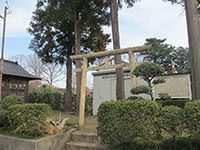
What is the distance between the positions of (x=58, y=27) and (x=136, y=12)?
528 cm

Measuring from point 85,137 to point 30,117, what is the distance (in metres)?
1.57

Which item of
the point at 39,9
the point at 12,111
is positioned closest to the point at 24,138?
the point at 12,111

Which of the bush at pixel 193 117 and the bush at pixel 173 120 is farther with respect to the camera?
the bush at pixel 173 120

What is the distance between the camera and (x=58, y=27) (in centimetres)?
1048

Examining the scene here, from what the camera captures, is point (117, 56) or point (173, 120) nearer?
point (173, 120)

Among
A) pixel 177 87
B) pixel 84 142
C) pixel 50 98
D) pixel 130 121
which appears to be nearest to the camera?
pixel 130 121

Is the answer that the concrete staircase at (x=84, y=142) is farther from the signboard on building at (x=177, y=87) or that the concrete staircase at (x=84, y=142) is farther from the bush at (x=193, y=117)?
the signboard on building at (x=177, y=87)

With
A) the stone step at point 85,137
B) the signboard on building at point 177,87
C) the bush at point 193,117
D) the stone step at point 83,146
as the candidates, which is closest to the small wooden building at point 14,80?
the stone step at point 85,137

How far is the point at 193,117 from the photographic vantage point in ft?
7.76

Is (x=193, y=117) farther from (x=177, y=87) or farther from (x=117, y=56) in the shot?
(x=177, y=87)

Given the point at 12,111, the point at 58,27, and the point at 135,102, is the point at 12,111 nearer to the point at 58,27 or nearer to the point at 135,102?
the point at 135,102

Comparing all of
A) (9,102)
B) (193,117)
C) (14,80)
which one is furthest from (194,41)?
(14,80)

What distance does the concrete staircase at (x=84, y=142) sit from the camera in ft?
12.5

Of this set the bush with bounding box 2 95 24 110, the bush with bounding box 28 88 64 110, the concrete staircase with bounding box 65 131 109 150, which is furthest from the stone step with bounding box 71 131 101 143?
the bush with bounding box 28 88 64 110
